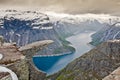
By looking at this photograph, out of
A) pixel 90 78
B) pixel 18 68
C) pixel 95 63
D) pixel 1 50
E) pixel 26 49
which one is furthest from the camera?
pixel 95 63

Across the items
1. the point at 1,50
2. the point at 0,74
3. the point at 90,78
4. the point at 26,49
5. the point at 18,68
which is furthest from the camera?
the point at 90,78

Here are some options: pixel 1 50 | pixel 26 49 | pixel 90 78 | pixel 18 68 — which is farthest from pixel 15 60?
pixel 90 78

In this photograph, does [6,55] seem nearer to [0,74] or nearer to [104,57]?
[0,74]

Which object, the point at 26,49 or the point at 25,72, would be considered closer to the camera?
the point at 25,72

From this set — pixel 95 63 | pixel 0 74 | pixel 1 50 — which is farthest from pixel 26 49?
pixel 95 63

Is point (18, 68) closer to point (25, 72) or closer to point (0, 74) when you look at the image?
point (25, 72)

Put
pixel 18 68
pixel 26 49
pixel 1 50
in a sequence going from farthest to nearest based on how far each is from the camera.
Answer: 1. pixel 26 49
2. pixel 1 50
3. pixel 18 68

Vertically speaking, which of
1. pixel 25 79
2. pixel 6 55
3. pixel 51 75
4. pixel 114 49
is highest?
pixel 6 55

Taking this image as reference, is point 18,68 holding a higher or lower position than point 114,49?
higher

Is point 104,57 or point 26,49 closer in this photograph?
point 26,49
